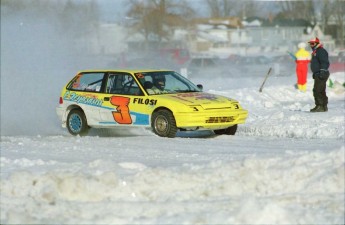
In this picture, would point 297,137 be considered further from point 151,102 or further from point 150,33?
point 150,33

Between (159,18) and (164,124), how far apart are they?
6159 centimetres

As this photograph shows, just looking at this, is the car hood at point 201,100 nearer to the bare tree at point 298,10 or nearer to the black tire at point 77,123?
the black tire at point 77,123

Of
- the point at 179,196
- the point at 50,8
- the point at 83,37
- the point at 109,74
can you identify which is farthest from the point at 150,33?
the point at 179,196

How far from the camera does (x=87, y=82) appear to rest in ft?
53.3

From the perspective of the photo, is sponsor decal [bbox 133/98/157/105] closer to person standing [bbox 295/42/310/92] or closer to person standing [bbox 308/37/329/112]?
person standing [bbox 308/37/329/112]

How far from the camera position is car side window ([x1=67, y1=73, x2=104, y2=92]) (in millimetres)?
15961

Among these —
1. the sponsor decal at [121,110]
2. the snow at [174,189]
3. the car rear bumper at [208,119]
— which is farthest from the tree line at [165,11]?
the snow at [174,189]

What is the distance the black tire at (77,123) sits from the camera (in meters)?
16.0

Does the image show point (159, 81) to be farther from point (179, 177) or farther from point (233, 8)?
point (233, 8)

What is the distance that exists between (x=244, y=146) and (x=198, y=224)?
18.6 ft

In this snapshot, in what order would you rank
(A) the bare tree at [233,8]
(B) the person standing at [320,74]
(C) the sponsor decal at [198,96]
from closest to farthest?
(C) the sponsor decal at [198,96]
(B) the person standing at [320,74]
(A) the bare tree at [233,8]

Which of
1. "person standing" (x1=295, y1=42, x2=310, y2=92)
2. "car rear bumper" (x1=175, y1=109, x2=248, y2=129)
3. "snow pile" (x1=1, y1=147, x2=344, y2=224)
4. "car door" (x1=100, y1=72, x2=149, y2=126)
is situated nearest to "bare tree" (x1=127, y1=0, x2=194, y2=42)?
"person standing" (x1=295, y1=42, x2=310, y2=92)

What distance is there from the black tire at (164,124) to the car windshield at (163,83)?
24.5 inches

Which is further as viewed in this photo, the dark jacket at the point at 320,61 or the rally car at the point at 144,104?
the dark jacket at the point at 320,61
